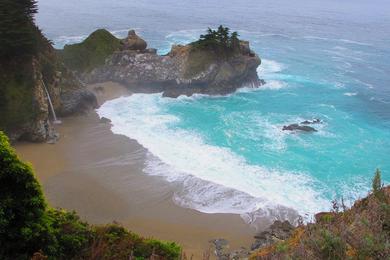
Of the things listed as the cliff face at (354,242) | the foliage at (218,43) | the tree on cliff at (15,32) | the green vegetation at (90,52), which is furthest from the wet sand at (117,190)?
the foliage at (218,43)

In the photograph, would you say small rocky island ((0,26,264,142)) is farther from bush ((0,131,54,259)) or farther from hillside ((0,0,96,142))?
bush ((0,131,54,259))

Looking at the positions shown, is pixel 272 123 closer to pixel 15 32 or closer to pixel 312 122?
pixel 312 122

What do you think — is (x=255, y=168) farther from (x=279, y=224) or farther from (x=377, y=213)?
(x=377, y=213)

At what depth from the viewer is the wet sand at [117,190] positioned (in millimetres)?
25125

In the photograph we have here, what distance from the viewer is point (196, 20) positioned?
10300 centimetres

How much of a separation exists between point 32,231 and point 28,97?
2449 centimetres

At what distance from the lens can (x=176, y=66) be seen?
2069 inches

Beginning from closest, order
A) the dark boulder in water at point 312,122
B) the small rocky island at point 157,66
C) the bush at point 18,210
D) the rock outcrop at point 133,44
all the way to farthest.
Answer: the bush at point 18,210
the dark boulder in water at point 312,122
the small rocky island at point 157,66
the rock outcrop at point 133,44

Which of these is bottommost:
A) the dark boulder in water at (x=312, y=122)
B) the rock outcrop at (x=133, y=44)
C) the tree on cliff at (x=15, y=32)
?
the dark boulder in water at (x=312, y=122)

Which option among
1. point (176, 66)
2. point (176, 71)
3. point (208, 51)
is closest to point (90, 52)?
point (176, 66)

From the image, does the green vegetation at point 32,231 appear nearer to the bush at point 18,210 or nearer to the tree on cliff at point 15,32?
the bush at point 18,210

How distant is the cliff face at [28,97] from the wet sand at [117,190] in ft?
4.32

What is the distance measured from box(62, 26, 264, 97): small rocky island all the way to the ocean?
1876mm

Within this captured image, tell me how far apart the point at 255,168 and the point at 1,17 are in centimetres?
2371
